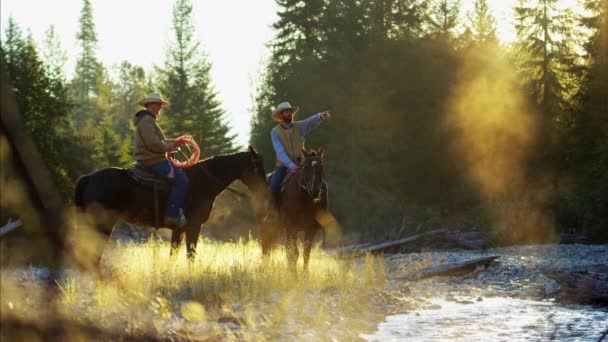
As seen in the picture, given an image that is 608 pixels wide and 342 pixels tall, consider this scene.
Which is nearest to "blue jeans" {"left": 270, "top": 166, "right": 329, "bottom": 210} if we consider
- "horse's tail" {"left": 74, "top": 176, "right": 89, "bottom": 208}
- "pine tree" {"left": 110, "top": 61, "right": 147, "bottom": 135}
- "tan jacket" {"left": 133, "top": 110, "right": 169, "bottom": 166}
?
"tan jacket" {"left": 133, "top": 110, "right": 169, "bottom": 166}

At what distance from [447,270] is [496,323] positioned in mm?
5216

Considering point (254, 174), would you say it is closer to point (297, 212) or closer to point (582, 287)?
point (297, 212)

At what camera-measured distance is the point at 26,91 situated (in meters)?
25.1

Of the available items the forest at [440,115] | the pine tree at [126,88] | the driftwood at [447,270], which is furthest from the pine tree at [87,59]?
the driftwood at [447,270]

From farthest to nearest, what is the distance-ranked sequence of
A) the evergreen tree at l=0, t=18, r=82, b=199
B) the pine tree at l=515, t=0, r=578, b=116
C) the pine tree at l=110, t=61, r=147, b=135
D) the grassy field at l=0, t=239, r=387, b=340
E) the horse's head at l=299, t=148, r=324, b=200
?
1. the pine tree at l=110, t=61, r=147, b=135
2. the pine tree at l=515, t=0, r=578, b=116
3. the evergreen tree at l=0, t=18, r=82, b=199
4. the horse's head at l=299, t=148, r=324, b=200
5. the grassy field at l=0, t=239, r=387, b=340

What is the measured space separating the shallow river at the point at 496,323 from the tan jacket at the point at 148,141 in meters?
4.52

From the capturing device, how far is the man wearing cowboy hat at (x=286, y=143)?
11.7m

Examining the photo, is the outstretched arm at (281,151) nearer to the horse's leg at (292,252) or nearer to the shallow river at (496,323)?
the horse's leg at (292,252)

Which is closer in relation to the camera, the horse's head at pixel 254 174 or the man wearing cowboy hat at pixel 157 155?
the man wearing cowboy hat at pixel 157 155

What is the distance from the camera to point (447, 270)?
46.8ft

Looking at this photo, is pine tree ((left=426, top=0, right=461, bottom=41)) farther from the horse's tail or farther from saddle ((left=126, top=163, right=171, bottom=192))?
the horse's tail

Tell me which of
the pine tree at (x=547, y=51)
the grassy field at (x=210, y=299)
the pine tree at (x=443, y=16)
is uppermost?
the pine tree at (x=443, y=16)

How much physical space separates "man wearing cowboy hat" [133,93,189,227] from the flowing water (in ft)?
13.0

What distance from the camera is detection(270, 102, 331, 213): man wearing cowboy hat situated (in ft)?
38.5
